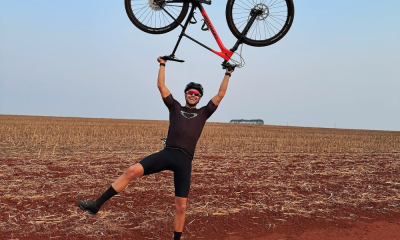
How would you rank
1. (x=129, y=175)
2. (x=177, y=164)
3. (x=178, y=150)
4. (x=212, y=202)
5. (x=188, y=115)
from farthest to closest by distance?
(x=212, y=202), (x=188, y=115), (x=178, y=150), (x=177, y=164), (x=129, y=175)

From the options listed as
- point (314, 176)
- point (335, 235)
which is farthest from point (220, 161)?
point (335, 235)

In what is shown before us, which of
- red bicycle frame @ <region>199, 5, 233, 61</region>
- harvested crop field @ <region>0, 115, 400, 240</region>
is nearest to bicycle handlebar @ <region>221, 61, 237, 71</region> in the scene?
red bicycle frame @ <region>199, 5, 233, 61</region>

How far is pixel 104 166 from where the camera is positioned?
12.4m

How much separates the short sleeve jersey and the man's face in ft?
0.31

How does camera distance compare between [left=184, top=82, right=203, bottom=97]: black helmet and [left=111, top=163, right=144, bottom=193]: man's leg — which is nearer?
[left=111, top=163, right=144, bottom=193]: man's leg

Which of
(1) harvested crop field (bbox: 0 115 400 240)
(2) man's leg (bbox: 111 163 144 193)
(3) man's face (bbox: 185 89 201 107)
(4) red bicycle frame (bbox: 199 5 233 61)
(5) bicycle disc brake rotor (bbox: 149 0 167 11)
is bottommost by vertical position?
(1) harvested crop field (bbox: 0 115 400 240)

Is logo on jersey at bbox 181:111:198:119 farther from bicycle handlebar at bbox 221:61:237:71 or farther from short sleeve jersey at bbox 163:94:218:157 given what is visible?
bicycle handlebar at bbox 221:61:237:71

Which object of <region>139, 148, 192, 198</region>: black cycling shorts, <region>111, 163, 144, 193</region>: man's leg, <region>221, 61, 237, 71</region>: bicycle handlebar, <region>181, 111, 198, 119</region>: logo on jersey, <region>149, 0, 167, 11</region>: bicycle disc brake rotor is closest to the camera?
<region>111, 163, 144, 193</region>: man's leg

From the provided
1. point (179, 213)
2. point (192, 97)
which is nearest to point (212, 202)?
point (179, 213)

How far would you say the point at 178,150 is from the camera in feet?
16.3

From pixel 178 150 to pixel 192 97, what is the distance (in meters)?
0.87

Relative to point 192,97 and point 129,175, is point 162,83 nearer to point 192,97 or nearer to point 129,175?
point 192,97

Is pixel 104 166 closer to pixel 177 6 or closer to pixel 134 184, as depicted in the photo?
pixel 134 184

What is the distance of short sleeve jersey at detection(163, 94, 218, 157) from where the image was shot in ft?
16.4
